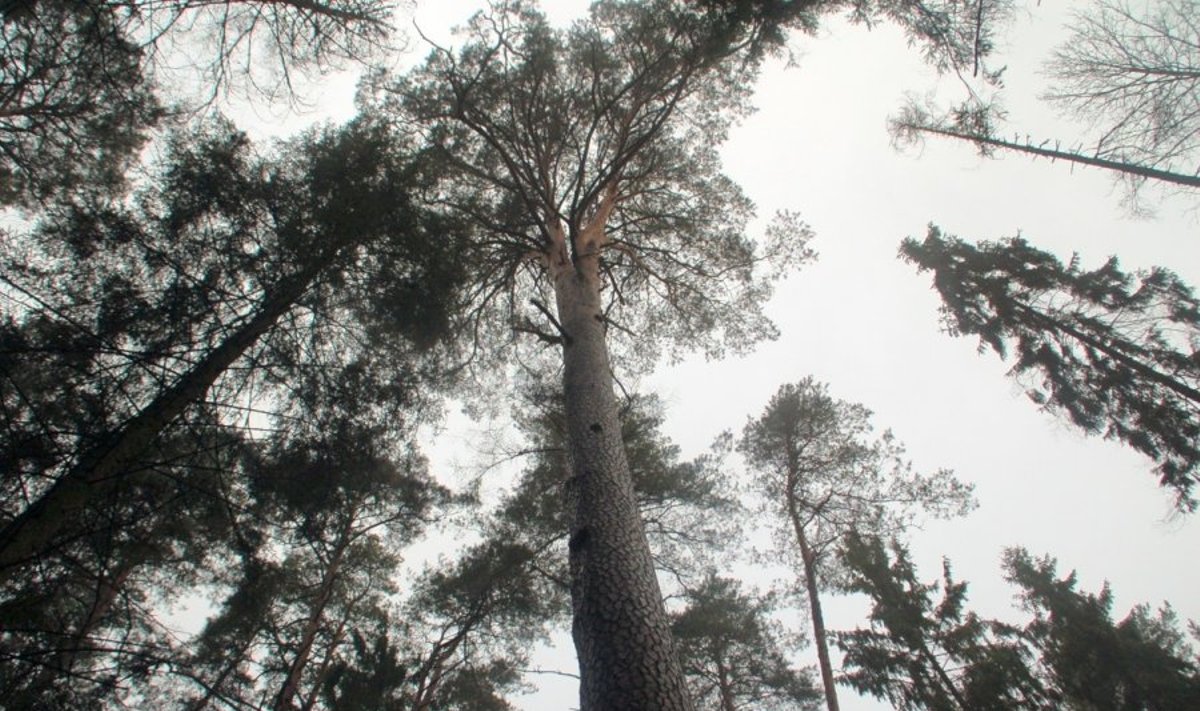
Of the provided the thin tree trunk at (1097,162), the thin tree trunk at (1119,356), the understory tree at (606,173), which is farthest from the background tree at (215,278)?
the thin tree trunk at (1119,356)

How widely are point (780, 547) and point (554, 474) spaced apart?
6057 millimetres

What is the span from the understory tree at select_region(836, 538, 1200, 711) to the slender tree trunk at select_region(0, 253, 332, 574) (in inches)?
437

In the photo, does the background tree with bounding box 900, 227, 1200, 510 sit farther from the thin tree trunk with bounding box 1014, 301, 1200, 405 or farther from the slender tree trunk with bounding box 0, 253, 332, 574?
the slender tree trunk with bounding box 0, 253, 332, 574

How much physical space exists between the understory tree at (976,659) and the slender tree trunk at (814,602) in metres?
0.80

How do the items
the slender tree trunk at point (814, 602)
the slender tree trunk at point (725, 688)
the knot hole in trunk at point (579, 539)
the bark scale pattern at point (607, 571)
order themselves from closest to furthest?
the bark scale pattern at point (607, 571) → the knot hole in trunk at point (579, 539) → the slender tree trunk at point (814, 602) → the slender tree trunk at point (725, 688)

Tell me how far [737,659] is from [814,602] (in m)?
1.96

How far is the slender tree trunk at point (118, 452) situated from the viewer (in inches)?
88.0

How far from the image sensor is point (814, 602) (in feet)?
35.2

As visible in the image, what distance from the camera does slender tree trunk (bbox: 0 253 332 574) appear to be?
Answer: 7.34 feet

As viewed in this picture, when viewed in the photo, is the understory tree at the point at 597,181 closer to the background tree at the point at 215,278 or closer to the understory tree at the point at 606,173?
the understory tree at the point at 606,173

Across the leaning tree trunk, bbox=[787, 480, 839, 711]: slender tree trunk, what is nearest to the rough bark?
bbox=[787, 480, 839, 711]: slender tree trunk

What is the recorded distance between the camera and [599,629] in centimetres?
351

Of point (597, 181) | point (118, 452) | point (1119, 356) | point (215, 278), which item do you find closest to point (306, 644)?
point (118, 452)

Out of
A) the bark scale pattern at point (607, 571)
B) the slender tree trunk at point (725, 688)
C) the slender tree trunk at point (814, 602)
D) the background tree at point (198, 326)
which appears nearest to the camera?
the background tree at point (198, 326)
